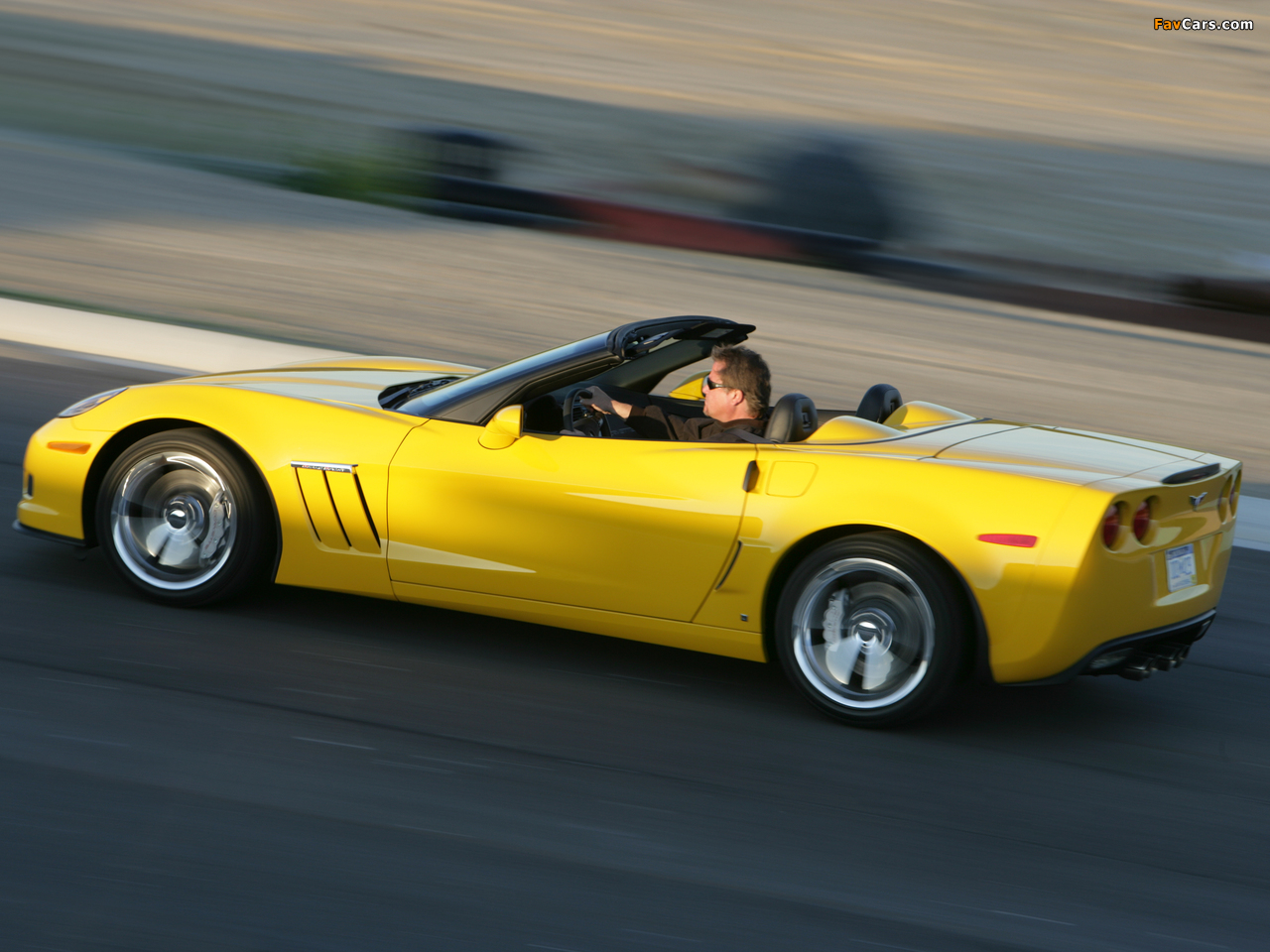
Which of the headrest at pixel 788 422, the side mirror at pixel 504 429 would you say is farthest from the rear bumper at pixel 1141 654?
the side mirror at pixel 504 429

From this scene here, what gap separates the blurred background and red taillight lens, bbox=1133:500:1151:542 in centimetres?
74

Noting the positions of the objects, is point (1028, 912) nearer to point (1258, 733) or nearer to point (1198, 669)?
point (1258, 733)

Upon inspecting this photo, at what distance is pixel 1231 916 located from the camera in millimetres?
3822

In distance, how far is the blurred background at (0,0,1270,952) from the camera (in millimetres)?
3730

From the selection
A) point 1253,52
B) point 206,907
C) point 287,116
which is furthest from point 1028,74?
point 206,907

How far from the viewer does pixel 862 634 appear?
4805 millimetres

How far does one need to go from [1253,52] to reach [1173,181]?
56.8 ft

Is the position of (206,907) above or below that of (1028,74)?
below

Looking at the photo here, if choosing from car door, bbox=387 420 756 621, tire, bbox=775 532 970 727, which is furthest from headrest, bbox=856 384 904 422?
tire, bbox=775 532 970 727

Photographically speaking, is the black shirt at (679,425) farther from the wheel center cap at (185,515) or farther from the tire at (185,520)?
the wheel center cap at (185,515)

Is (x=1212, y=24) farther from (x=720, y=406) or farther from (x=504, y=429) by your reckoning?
(x=504, y=429)

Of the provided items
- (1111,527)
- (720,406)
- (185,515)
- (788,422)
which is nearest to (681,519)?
(788,422)

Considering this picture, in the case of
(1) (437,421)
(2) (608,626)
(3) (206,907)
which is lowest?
(3) (206,907)

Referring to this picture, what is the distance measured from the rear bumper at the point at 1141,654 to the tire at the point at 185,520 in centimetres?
266
